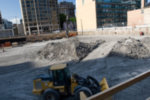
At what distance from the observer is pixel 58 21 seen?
80250 mm

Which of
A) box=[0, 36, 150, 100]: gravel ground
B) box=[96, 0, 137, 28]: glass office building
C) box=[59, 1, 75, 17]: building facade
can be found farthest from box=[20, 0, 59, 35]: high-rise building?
Answer: box=[0, 36, 150, 100]: gravel ground

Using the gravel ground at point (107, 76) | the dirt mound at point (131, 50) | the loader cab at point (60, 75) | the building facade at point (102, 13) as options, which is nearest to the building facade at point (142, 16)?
the building facade at point (102, 13)

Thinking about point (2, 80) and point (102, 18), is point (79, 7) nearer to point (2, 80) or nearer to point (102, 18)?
point (102, 18)

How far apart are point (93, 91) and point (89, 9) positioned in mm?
51734

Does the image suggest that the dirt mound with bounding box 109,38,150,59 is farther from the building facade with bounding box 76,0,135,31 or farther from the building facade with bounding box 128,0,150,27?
the building facade with bounding box 76,0,135,31

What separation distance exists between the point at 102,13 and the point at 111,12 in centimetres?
525

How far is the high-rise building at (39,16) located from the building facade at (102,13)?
24.2 meters

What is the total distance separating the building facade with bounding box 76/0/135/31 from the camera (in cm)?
5094

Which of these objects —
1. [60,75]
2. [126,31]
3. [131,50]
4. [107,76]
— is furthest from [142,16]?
[60,75]

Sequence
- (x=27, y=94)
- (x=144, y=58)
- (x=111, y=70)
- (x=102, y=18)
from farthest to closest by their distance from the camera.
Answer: (x=102, y=18) → (x=144, y=58) → (x=111, y=70) → (x=27, y=94)

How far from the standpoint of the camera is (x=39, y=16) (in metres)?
75.7

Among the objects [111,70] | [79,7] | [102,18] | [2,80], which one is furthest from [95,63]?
[79,7]

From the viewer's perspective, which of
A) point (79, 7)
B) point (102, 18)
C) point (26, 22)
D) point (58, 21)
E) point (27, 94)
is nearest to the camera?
point (27, 94)

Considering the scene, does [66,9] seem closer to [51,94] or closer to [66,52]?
[66,52]
